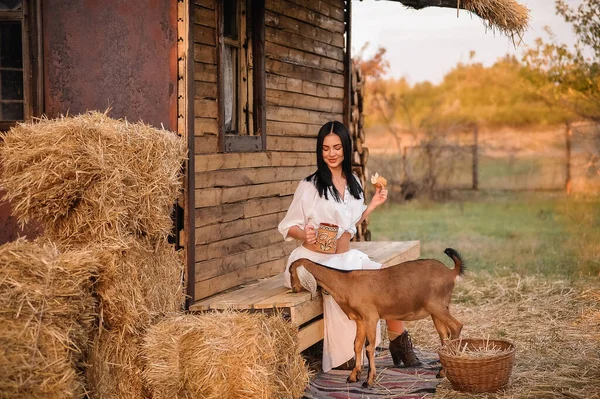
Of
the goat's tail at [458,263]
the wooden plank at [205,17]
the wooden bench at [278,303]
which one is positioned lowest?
the wooden bench at [278,303]

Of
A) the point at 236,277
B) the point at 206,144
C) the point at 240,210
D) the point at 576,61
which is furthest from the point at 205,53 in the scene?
the point at 576,61

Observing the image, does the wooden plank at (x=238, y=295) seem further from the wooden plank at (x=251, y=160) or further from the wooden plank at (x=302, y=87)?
the wooden plank at (x=302, y=87)

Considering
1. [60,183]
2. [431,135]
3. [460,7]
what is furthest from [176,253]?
[431,135]

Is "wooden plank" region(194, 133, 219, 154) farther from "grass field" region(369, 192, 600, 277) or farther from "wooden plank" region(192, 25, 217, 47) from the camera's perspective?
"grass field" region(369, 192, 600, 277)

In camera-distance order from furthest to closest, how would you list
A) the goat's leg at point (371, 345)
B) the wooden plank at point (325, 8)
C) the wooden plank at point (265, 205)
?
the wooden plank at point (325, 8) < the wooden plank at point (265, 205) < the goat's leg at point (371, 345)

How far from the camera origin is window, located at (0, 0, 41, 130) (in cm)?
674

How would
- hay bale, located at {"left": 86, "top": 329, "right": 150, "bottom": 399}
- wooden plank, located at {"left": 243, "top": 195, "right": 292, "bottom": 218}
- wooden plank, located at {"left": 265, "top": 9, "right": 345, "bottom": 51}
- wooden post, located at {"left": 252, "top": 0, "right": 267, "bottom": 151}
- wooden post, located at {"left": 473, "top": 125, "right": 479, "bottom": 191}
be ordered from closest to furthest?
1. hay bale, located at {"left": 86, "top": 329, "right": 150, "bottom": 399}
2. wooden plank, located at {"left": 243, "top": 195, "right": 292, "bottom": 218}
3. wooden post, located at {"left": 252, "top": 0, "right": 267, "bottom": 151}
4. wooden plank, located at {"left": 265, "top": 9, "right": 345, "bottom": 51}
5. wooden post, located at {"left": 473, "top": 125, "right": 479, "bottom": 191}

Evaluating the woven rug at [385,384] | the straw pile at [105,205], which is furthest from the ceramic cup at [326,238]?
the straw pile at [105,205]

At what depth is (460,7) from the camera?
8.09 metres

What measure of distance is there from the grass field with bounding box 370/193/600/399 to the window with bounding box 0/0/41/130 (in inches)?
158

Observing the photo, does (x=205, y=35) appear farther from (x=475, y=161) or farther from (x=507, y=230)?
(x=475, y=161)

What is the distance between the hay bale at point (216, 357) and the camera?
5441mm

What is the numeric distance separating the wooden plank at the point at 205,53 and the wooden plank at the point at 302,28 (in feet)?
3.69

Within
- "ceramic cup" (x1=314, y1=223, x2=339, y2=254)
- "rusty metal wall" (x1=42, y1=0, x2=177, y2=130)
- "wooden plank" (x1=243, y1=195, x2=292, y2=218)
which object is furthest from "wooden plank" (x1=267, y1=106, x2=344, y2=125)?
"rusty metal wall" (x1=42, y1=0, x2=177, y2=130)
